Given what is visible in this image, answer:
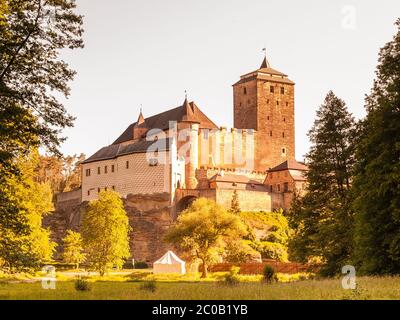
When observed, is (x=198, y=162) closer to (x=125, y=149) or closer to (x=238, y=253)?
(x=125, y=149)

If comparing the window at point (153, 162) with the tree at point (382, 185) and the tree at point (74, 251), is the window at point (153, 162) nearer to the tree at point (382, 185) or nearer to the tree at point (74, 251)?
the tree at point (74, 251)

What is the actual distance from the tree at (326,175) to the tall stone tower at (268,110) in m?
68.4

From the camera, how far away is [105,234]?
58094 millimetres

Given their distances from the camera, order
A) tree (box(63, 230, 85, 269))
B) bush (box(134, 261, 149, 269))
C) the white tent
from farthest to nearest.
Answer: bush (box(134, 261, 149, 269)), tree (box(63, 230, 85, 269)), the white tent

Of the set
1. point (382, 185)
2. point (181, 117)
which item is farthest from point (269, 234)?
point (382, 185)

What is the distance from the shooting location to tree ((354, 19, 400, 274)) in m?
28.4

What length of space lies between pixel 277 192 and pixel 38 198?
54.9m

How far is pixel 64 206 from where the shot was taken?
9594 centimetres

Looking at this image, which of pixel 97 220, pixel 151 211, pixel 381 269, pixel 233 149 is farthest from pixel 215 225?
pixel 233 149

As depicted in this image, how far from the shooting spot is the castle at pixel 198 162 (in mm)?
80562

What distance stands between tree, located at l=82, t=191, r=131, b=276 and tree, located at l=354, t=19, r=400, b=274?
30546mm

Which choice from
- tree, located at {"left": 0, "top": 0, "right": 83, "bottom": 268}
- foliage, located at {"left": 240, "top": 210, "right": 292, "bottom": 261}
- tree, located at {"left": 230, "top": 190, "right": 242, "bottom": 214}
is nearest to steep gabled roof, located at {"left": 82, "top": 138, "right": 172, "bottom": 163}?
tree, located at {"left": 230, "top": 190, "right": 242, "bottom": 214}

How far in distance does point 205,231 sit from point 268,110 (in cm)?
5571

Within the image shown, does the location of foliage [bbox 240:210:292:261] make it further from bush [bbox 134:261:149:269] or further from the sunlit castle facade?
bush [bbox 134:261:149:269]
